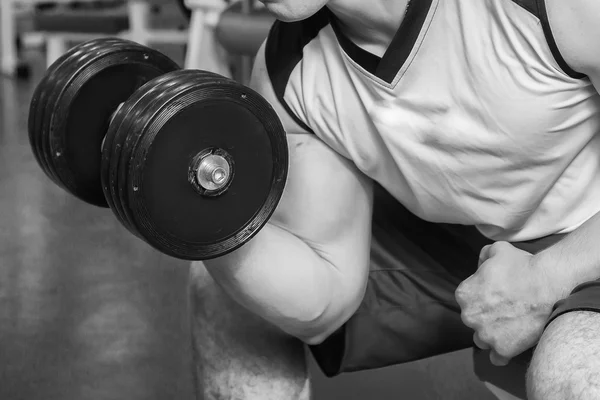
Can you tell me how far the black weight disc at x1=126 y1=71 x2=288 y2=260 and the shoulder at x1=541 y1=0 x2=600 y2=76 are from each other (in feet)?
0.93

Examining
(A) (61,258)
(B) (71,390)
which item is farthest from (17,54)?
(B) (71,390)

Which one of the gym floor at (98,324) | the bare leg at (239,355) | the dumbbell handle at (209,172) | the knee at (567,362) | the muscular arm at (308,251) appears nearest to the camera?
the knee at (567,362)

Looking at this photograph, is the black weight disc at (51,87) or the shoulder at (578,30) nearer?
the shoulder at (578,30)

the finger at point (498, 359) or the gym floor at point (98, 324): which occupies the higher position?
the finger at point (498, 359)

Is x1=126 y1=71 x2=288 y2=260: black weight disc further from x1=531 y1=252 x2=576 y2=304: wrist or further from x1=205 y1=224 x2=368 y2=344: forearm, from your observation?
x1=531 y1=252 x2=576 y2=304: wrist

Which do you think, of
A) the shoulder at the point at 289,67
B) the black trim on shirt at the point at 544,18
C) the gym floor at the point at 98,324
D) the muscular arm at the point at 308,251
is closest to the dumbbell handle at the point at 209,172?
the muscular arm at the point at 308,251

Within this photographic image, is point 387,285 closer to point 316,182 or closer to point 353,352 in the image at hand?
point 353,352

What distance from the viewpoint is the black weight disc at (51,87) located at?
1021mm

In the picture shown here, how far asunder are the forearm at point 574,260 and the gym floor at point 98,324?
2.00 feet

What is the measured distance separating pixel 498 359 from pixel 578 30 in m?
0.35

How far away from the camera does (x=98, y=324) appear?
5.64ft

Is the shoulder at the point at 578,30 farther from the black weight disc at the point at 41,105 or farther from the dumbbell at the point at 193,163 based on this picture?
the black weight disc at the point at 41,105

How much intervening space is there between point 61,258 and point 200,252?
51.7 inches

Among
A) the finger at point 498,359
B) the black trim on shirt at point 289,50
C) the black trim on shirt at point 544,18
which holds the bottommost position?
the finger at point 498,359
